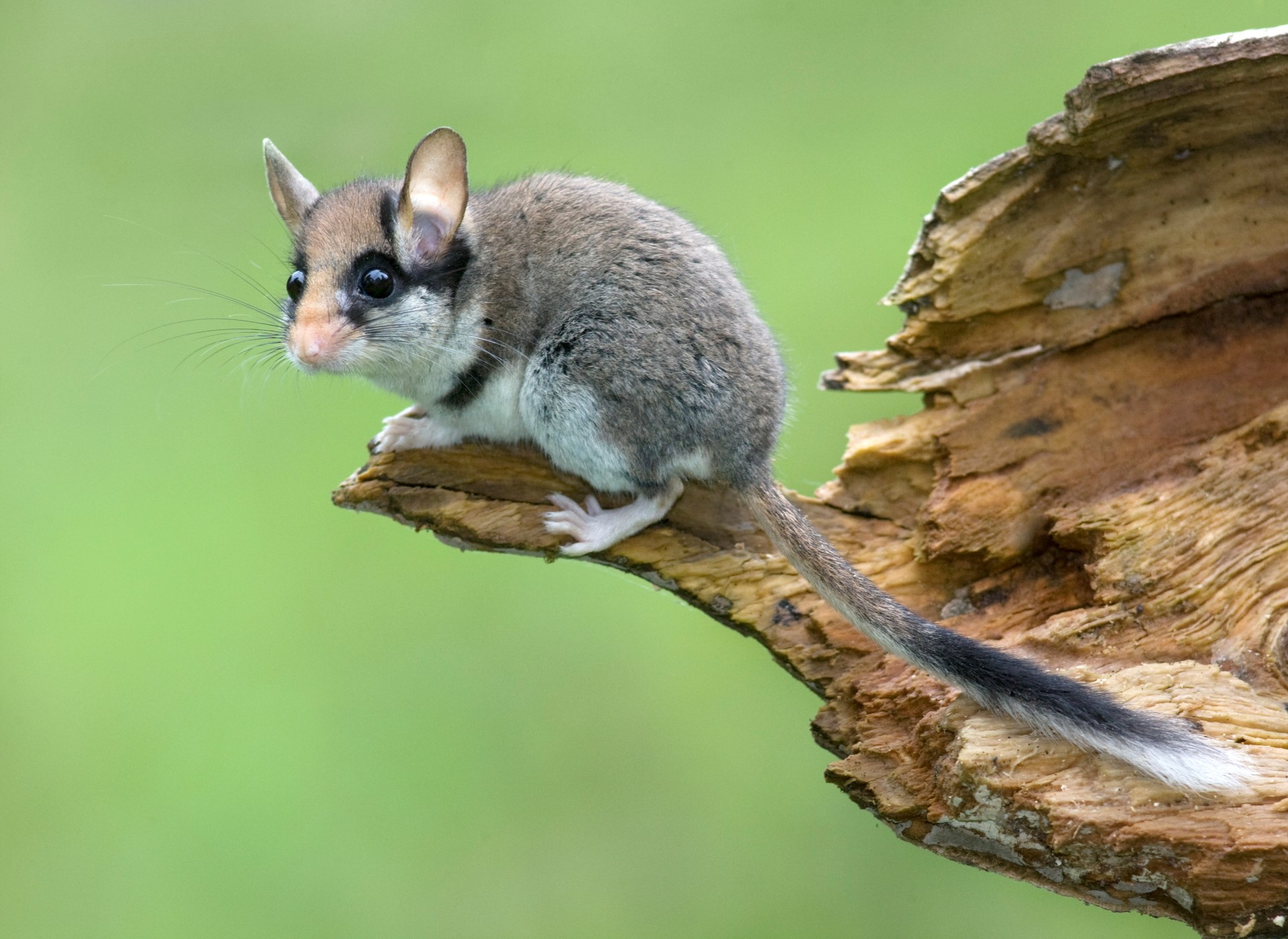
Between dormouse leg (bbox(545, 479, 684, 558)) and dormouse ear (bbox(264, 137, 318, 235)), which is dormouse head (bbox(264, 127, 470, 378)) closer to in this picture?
dormouse ear (bbox(264, 137, 318, 235))

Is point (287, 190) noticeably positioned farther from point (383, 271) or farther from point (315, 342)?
point (315, 342)

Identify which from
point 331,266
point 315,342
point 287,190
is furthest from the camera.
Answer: point 287,190

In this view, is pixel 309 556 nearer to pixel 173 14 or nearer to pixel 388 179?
pixel 388 179

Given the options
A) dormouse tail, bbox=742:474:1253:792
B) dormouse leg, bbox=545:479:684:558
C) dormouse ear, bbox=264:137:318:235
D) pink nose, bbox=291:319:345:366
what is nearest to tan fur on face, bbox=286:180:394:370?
pink nose, bbox=291:319:345:366

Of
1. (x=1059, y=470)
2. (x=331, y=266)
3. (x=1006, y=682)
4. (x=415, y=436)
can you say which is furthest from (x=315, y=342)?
(x=1059, y=470)

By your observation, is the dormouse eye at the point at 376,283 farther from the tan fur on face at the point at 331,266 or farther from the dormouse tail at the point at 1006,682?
the dormouse tail at the point at 1006,682
